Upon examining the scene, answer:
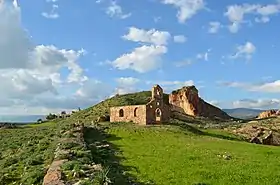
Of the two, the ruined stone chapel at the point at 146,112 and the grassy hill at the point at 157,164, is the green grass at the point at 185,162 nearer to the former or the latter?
the grassy hill at the point at 157,164

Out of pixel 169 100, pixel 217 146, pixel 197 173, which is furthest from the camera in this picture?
pixel 169 100

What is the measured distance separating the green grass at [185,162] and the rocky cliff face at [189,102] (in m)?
77.5

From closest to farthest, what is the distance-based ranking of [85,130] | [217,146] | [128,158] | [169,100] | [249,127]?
[128,158] < [217,146] < [85,130] < [249,127] < [169,100]

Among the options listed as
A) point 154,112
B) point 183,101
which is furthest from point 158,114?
point 183,101

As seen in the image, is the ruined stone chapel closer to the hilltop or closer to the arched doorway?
the arched doorway

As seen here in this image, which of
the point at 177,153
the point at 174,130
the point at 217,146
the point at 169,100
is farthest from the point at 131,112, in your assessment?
the point at 169,100

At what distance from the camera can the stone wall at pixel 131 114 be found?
67.7 meters

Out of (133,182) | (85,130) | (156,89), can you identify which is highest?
(156,89)

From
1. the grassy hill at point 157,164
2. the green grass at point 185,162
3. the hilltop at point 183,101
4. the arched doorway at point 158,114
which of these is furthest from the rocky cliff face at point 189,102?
the grassy hill at point 157,164

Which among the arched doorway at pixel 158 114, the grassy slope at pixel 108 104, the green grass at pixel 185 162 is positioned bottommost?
the green grass at pixel 185 162

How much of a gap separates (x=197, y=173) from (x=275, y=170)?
562cm

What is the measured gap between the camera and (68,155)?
25891 mm

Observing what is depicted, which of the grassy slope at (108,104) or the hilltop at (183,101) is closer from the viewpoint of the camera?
the grassy slope at (108,104)

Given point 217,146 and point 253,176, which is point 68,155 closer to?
point 253,176
